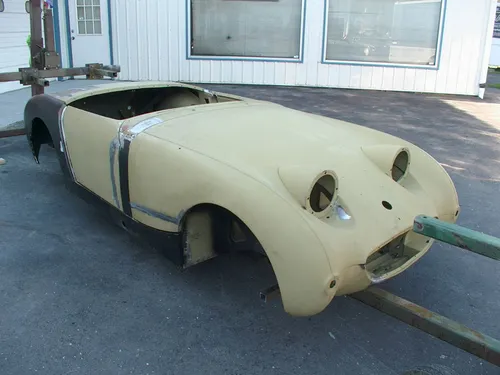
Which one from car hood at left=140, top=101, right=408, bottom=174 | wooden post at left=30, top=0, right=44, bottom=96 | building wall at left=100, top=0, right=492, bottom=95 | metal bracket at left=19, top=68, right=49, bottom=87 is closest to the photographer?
car hood at left=140, top=101, right=408, bottom=174

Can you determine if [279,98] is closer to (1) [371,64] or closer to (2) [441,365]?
(1) [371,64]

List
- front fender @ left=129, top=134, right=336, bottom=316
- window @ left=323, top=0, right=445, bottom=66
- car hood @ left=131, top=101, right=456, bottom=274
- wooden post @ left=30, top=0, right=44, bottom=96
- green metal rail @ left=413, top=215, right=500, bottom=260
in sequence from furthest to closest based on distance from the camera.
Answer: window @ left=323, top=0, right=445, bottom=66, wooden post @ left=30, top=0, right=44, bottom=96, car hood @ left=131, top=101, right=456, bottom=274, front fender @ left=129, top=134, right=336, bottom=316, green metal rail @ left=413, top=215, right=500, bottom=260

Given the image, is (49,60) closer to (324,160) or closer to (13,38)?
(324,160)

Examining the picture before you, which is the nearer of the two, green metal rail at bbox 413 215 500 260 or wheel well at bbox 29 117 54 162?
green metal rail at bbox 413 215 500 260

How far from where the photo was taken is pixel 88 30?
38.3 feet

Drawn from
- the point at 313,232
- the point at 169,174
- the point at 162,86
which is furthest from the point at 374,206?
the point at 162,86

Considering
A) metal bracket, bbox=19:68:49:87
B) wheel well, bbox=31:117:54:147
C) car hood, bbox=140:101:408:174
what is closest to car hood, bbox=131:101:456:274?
car hood, bbox=140:101:408:174

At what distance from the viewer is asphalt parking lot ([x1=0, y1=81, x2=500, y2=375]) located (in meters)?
2.52

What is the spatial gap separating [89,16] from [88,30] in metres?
0.32

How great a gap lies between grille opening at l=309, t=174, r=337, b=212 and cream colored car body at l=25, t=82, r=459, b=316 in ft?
0.14

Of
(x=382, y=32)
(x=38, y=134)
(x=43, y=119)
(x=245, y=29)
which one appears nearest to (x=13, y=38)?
(x=245, y=29)

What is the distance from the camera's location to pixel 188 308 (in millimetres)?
2965

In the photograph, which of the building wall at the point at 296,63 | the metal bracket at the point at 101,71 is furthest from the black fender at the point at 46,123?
the building wall at the point at 296,63

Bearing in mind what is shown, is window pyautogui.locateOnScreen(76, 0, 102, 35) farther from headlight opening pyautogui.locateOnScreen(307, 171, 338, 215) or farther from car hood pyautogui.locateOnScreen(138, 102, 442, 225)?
headlight opening pyautogui.locateOnScreen(307, 171, 338, 215)
